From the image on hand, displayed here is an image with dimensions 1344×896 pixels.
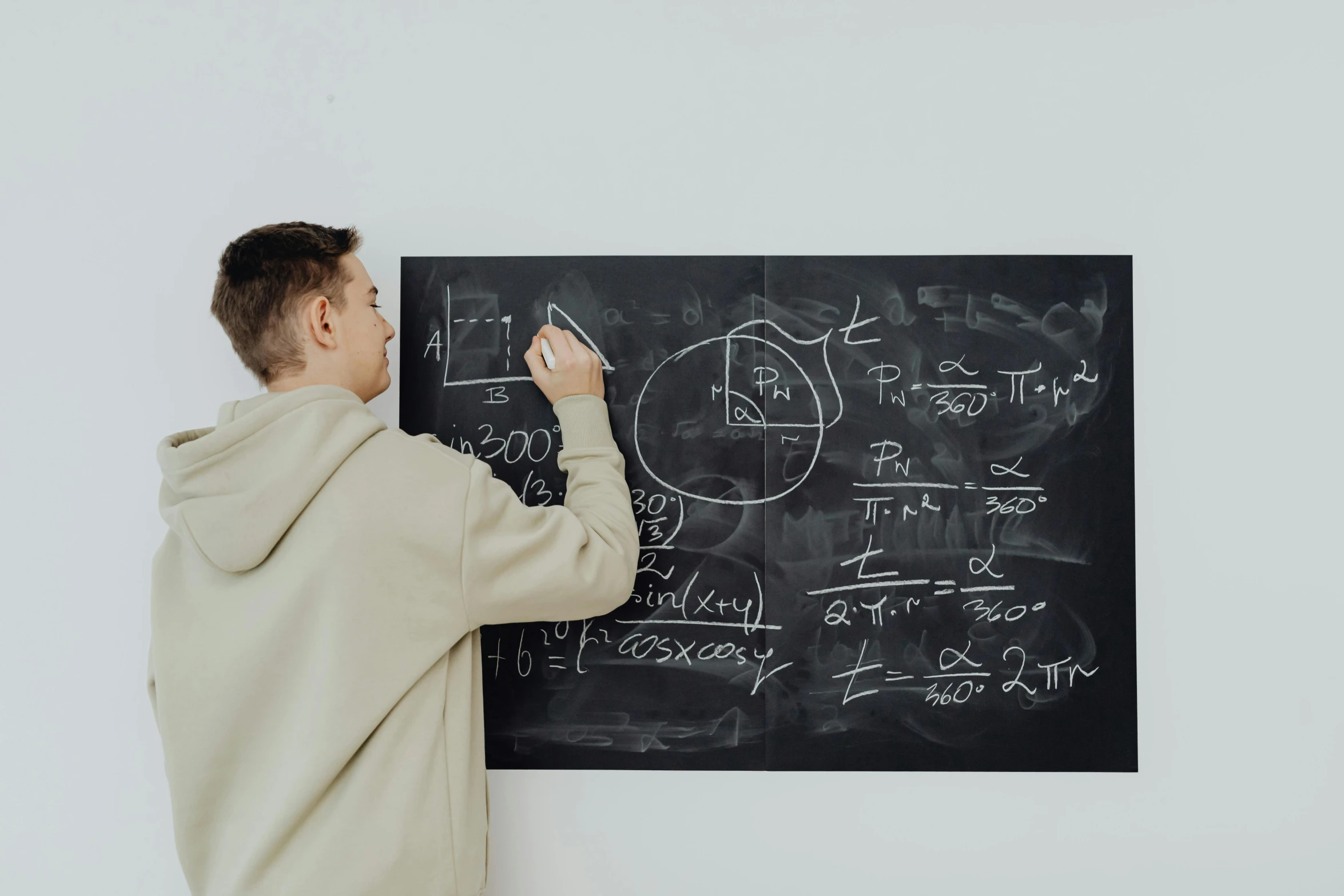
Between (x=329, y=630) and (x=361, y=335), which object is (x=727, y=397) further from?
(x=329, y=630)

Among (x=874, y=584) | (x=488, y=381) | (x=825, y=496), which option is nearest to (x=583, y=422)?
(x=488, y=381)

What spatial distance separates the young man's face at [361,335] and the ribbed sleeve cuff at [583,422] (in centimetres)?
36

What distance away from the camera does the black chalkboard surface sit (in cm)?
179

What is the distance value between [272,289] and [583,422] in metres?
0.63

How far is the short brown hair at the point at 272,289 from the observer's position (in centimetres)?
148

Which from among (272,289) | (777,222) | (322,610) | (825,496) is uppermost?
(777,222)

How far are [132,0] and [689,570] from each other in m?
1.84

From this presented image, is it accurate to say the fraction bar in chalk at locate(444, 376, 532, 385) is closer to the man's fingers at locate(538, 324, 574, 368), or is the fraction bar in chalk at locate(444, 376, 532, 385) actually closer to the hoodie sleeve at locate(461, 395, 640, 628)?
the man's fingers at locate(538, 324, 574, 368)

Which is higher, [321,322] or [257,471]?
[321,322]

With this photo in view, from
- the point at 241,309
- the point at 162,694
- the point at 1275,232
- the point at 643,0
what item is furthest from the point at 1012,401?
the point at 162,694

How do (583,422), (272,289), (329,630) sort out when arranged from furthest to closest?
(583,422), (272,289), (329,630)

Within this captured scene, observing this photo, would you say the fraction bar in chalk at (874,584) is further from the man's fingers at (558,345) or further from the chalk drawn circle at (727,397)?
the man's fingers at (558,345)

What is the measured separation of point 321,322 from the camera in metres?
1.50

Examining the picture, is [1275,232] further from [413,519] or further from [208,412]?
[208,412]
